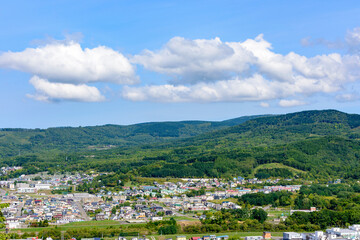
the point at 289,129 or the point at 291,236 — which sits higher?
the point at 289,129

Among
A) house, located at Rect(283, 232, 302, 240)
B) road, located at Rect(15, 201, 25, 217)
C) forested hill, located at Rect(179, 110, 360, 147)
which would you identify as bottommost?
house, located at Rect(283, 232, 302, 240)

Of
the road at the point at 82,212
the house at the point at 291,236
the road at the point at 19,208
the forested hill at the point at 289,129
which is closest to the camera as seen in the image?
the house at the point at 291,236

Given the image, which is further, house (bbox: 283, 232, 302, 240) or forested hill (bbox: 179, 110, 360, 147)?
forested hill (bbox: 179, 110, 360, 147)

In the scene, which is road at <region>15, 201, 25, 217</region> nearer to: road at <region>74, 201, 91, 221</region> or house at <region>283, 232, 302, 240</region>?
road at <region>74, 201, 91, 221</region>

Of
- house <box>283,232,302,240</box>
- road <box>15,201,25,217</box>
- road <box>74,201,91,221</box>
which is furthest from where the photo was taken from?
road <box>15,201,25,217</box>

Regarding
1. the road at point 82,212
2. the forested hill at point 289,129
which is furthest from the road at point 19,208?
the forested hill at point 289,129

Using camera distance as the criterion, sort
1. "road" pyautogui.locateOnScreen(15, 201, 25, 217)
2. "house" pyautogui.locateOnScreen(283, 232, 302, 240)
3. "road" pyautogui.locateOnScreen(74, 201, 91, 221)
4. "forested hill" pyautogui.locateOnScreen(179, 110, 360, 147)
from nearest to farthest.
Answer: "house" pyautogui.locateOnScreen(283, 232, 302, 240), "road" pyautogui.locateOnScreen(74, 201, 91, 221), "road" pyautogui.locateOnScreen(15, 201, 25, 217), "forested hill" pyautogui.locateOnScreen(179, 110, 360, 147)

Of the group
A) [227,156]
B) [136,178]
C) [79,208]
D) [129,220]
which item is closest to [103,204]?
[79,208]

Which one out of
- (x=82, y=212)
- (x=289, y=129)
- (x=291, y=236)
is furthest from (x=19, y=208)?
(x=289, y=129)

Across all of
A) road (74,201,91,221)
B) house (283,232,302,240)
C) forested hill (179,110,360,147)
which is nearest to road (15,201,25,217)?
road (74,201,91,221)

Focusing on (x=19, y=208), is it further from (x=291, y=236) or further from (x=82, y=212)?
(x=291, y=236)

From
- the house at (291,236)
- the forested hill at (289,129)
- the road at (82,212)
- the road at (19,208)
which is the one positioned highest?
the forested hill at (289,129)

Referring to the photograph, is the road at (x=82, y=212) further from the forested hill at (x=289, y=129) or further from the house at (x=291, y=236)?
the forested hill at (x=289, y=129)
